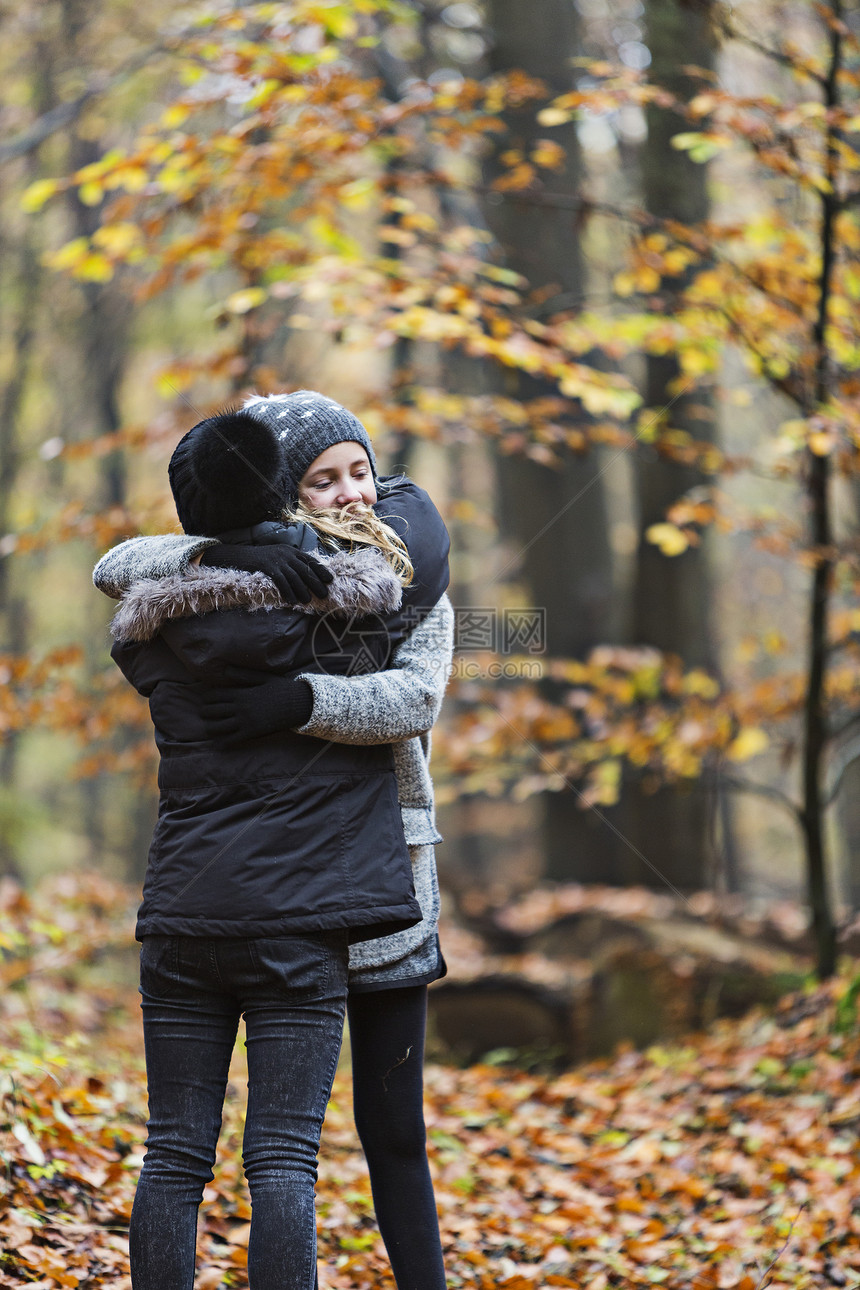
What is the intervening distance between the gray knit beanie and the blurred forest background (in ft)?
7.74

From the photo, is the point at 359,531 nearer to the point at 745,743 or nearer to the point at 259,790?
the point at 259,790

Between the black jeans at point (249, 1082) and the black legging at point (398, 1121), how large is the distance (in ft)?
0.65

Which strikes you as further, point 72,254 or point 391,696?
point 72,254

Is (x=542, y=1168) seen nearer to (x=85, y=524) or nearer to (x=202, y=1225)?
(x=202, y=1225)

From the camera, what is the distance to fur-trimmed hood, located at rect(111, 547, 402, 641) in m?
1.94

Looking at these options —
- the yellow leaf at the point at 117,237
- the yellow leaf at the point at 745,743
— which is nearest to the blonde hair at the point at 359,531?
the yellow leaf at the point at 117,237

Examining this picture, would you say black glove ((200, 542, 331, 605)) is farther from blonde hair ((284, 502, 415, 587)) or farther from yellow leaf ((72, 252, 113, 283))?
yellow leaf ((72, 252, 113, 283))

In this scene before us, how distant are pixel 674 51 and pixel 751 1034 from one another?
527cm

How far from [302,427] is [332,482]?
0.42ft

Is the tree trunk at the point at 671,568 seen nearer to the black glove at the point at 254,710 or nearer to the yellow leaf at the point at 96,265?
the yellow leaf at the point at 96,265

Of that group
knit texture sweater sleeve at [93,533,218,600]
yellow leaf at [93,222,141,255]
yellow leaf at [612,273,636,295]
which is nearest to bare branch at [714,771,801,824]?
yellow leaf at [612,273,636,295]

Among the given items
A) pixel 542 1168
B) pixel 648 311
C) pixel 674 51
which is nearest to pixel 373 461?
pixel 542 1168

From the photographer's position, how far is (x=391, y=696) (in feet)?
6.58

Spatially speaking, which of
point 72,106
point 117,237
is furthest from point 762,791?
point 72,106
